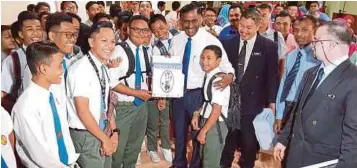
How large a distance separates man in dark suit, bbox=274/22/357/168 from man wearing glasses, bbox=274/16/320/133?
697 millimetres

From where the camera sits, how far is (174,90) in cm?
302

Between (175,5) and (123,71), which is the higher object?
(175,5)

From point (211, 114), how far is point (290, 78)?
0.75 metres

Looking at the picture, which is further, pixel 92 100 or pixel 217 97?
pixel 217 97

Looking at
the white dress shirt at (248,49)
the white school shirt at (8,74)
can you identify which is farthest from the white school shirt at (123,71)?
the white dress shirt at (248,49)

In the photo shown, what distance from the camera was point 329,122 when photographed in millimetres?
2051

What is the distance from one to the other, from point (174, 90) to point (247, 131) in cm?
77

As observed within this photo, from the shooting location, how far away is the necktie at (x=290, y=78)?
2979 mm

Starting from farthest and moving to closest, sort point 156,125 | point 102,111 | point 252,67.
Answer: point 156,125 → point 252,67 → point 102,111

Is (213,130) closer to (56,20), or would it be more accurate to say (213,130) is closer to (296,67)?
(296,67)

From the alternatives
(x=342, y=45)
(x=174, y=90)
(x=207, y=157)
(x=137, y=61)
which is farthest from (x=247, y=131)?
(x=342, y=45)

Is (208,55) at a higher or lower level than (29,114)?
higher

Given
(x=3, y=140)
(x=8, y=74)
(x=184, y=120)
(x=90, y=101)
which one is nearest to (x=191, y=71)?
(x=184, y=120)

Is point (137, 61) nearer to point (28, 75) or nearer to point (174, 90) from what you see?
point (174, 90)
